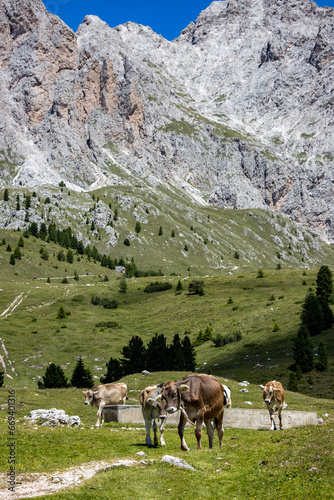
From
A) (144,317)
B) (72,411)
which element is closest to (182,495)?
(72,411)

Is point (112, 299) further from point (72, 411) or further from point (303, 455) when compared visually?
point (303, 455)

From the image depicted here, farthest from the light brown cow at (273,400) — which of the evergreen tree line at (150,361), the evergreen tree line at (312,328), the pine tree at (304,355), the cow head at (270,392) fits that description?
the pine tree at (304,355)

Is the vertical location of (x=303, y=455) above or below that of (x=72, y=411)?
above

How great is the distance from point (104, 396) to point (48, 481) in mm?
14679

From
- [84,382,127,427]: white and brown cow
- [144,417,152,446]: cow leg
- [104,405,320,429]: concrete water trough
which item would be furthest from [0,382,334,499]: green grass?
[84,382,127,427]: white and brown cow

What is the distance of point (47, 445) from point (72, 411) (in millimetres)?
14788

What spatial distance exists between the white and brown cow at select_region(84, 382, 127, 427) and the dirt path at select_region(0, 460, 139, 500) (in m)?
11.8

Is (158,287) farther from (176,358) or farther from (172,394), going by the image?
(172,394)

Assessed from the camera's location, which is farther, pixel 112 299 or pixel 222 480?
pixel 112 299

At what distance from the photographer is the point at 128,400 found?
35156 mm

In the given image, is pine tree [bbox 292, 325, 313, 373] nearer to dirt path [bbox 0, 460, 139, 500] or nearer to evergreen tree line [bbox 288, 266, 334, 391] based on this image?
evergreen tree line [bbox 288, 266, 334, 391]

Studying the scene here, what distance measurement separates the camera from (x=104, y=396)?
28234 millimetres

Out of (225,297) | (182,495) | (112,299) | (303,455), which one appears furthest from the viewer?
(112,299)

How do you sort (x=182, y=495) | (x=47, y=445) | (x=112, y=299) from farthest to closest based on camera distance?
1. (x=112, y=299)
2. (x=47, y=445)
3. (x=182, y=495)
